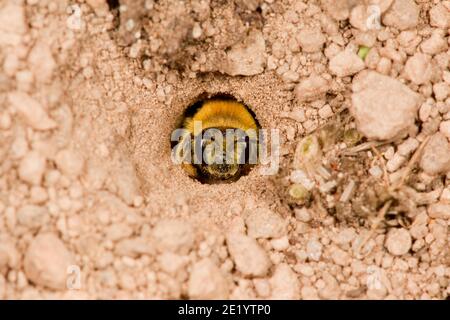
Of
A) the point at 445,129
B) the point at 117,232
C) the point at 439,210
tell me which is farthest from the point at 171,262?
the point at 445,129

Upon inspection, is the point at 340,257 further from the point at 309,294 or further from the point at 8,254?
the point at 8,254

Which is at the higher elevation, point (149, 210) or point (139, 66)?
point (139, 66)

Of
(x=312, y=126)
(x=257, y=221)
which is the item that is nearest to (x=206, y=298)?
(x=257, y=221)

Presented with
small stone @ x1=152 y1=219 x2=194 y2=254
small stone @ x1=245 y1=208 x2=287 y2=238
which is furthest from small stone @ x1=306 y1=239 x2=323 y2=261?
small stone @ x1=152 y1=219 x2=194 y2=254

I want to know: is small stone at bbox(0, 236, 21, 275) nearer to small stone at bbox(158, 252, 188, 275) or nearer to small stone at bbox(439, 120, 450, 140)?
small stone at bbox(158, 252, 188, 275)

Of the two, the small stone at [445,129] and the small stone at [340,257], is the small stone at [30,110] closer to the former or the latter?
the small stone at [340,257]

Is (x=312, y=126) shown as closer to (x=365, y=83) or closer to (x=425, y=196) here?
(x=365, y=83)

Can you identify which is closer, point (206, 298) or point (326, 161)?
point (206, 298)

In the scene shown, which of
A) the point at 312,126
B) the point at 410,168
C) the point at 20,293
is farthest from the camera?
the point at 312,126
